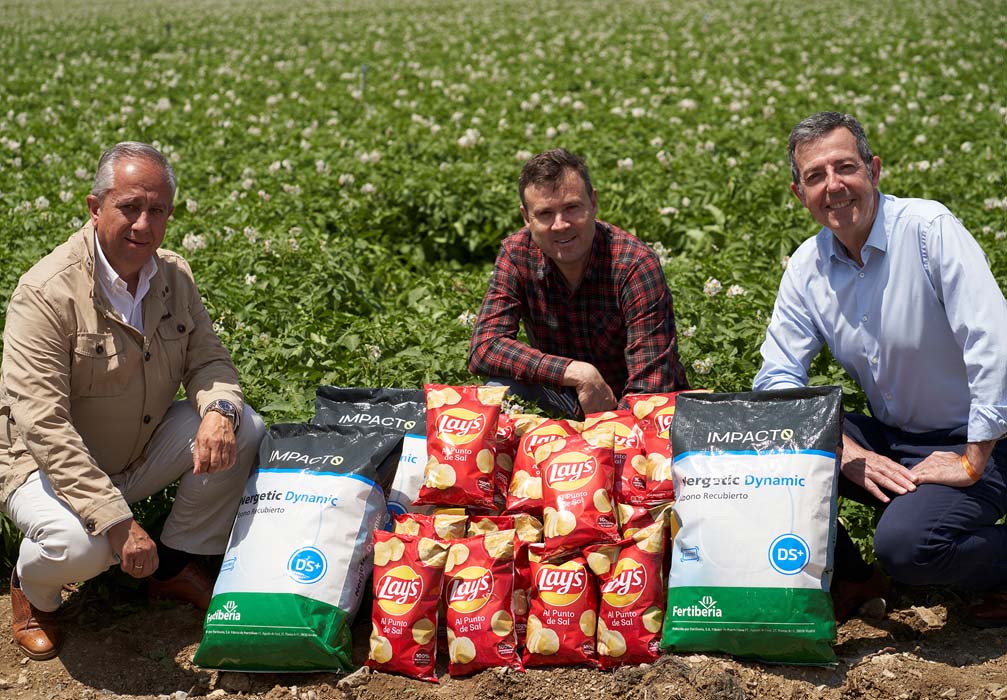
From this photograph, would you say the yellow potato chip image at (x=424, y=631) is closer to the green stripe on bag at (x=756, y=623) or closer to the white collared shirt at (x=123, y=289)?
the green stripe on bag at (x=756, y=623)

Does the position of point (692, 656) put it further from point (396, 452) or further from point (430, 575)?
point (396, 452)

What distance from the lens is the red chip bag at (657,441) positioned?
3428mm

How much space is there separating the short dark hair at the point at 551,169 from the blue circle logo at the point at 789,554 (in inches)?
60.8

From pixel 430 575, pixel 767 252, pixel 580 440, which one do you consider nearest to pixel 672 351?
pixel 580 440

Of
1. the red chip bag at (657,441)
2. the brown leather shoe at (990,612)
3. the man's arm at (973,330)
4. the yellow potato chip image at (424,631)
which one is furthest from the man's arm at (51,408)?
the brown leather shoe at (990,612)

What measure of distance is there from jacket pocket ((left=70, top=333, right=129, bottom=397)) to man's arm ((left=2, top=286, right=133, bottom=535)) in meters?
0.04

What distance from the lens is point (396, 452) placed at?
3.54 m

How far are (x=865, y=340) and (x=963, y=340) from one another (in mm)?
327

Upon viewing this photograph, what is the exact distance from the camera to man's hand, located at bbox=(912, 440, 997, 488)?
128 inches

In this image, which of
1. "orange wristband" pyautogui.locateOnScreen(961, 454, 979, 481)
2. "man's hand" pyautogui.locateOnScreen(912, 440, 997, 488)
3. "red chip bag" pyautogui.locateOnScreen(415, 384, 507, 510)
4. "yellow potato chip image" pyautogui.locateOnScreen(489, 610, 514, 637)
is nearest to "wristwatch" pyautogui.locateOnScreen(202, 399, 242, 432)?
"red chip bag" pyautogui.locateOnScreen(415, 384, 507, 510)

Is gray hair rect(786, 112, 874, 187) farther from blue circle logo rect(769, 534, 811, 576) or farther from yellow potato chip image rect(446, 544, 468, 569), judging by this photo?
yellow potato chip image rect(446, 544, 468, 569)

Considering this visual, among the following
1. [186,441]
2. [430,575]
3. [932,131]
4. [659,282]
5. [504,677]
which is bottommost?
[504,677]

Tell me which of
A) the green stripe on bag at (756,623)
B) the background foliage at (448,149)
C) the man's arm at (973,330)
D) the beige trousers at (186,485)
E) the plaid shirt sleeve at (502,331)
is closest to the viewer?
the green stripe on bag at (756,623)

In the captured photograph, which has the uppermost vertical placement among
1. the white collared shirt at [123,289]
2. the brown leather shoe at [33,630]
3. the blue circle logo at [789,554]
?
the white collared shirt at [123,289]
